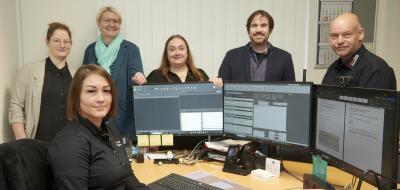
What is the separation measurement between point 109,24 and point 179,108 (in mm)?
1183

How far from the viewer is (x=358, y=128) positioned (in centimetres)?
133

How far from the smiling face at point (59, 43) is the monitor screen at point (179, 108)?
2.98 ft

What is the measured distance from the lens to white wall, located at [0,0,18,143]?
2.53 meters

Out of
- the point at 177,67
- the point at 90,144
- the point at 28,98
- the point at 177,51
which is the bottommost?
the point at 90,144

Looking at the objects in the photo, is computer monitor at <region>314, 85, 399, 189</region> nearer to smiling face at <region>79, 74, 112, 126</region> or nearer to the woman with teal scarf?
smiling face at <region>79, 74, 112, 126</region>

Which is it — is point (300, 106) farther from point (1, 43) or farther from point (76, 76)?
point (1, 43)

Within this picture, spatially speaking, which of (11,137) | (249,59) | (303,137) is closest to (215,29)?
(249,59)

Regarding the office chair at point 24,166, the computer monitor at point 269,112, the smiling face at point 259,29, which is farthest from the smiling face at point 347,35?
the office chair at point 24,166

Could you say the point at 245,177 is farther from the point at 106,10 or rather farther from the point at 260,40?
the point at 106,10

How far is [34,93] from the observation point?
252 centimetres

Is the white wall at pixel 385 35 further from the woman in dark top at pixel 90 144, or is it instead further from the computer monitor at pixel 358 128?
the woman in dark top at pixel 90 144

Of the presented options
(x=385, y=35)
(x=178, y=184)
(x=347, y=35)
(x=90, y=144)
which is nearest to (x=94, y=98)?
(x=90, y=144)

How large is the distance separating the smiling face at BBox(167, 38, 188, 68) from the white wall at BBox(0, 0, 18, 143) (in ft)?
4.02

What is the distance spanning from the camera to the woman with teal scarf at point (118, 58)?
281 centimetres
